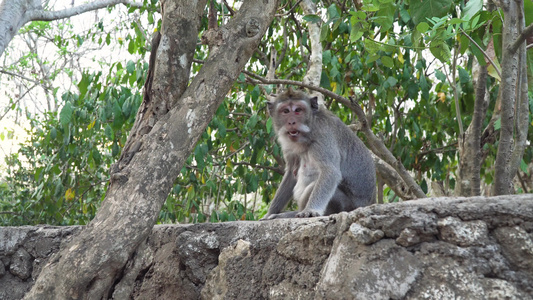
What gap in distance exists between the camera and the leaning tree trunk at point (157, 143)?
2.71 m

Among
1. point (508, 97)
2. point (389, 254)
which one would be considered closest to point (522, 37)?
point (508, 97)

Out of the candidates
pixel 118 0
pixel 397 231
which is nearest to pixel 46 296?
pixel 397 231

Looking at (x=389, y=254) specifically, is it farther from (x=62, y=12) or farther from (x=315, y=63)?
(x=62, y=12)

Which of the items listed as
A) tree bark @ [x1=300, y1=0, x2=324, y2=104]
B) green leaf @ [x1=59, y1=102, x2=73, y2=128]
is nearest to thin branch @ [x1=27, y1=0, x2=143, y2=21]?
green leaf @ [x1=59, y1=102, x2=73, y2=128]

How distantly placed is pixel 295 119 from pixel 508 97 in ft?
5.25

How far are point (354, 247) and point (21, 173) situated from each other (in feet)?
34.0

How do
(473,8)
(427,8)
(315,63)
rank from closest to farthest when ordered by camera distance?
(473,8) → (427,8) → (315,63)

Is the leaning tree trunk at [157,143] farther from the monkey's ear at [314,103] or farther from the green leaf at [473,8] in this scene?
the green leaf at [473,8]

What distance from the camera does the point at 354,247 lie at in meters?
1.98

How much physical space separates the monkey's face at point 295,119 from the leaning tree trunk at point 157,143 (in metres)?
0.96

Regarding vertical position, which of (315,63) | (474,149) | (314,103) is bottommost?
(474,149)

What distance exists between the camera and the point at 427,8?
279 centimetres

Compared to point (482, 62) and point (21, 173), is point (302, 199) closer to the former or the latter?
point (482, 62)

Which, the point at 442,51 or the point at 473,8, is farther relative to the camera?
the point at 442,51
